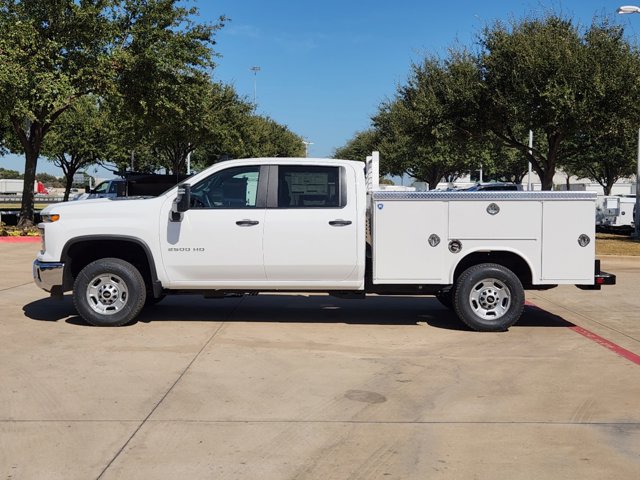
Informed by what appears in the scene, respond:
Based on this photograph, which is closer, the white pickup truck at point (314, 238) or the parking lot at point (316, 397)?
the parking lot at point (316, 397)

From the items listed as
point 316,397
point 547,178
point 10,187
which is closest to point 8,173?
point 10,187

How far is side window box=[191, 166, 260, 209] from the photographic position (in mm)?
8062

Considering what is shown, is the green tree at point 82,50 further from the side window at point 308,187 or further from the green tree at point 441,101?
the side window at point 308,187

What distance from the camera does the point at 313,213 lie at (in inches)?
313

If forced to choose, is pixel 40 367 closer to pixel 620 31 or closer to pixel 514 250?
pixel 514 250

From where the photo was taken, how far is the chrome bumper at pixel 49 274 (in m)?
8.01

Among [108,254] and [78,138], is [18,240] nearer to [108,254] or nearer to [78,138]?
[108,254]

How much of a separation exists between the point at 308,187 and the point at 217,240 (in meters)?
1.24

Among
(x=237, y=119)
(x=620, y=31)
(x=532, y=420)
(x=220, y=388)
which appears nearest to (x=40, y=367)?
(x=220, y=388)

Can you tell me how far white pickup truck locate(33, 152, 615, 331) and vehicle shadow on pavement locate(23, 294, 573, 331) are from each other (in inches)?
28.8

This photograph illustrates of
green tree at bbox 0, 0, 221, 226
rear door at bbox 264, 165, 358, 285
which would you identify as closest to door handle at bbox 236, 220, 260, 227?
rear door at bbox 264, 165, 358, 285

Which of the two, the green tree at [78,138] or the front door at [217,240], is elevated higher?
the green tree at [78,138]

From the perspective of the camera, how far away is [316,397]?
18.5 feet

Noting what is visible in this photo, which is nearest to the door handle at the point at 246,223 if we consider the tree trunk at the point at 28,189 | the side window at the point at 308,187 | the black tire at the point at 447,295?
the side window at the point at 308,187
